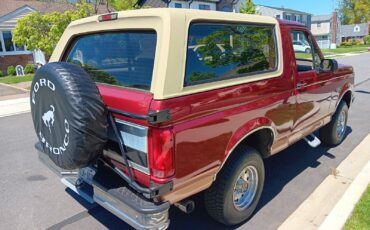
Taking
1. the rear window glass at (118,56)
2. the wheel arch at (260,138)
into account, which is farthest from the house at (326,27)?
the rear window glass at (118,56)

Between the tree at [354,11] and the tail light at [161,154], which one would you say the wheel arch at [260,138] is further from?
the tree at [354,11]

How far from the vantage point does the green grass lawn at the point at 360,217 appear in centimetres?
308

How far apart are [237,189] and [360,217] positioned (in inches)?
49.0

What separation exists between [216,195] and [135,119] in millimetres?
1146

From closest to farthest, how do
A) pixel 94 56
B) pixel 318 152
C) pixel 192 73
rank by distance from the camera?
pixel 192 73 → pixel 94 56 → pixel 318 152

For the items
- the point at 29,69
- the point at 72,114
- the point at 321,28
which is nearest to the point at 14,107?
the point at 72,114

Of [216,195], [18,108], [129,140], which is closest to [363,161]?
[216,195]

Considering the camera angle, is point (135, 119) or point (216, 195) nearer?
point (135, 119)

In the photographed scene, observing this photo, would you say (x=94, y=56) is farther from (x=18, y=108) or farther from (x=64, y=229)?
(x=18, y=108)

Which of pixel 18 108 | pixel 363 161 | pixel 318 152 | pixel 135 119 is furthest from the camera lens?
pixel 18 108

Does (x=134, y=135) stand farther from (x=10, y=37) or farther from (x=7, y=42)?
(x=10, y=37)

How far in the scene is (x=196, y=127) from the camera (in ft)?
8.23

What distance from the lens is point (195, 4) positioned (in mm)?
30391

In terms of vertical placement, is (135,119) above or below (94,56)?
below
